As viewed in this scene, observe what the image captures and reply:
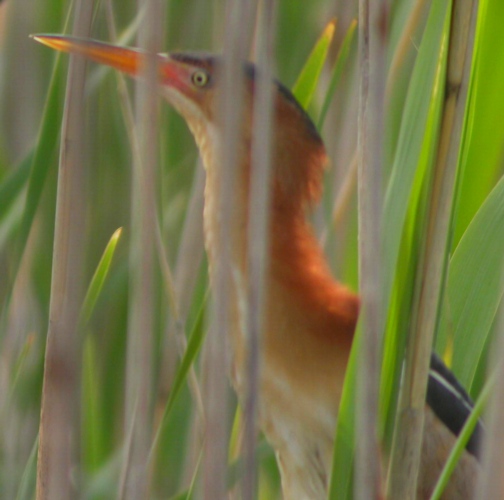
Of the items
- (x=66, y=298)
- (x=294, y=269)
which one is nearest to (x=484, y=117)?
(x=294, y=269)

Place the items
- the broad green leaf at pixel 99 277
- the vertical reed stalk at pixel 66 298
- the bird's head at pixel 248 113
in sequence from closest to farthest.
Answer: the vertical reed stalk at pixel 66 298 < the broad green leaf at pixel 99 277 < the bird's head at pixel 248 113

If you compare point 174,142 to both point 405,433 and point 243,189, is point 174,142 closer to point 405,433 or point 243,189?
point 243,189

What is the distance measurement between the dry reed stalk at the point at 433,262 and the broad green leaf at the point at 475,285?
0.14 meters

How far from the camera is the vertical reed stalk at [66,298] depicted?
29.1 inches

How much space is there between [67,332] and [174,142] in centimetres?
82

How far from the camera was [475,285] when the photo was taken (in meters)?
0.99

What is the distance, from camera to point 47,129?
0.95 m

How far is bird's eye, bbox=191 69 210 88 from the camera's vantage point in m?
1.23

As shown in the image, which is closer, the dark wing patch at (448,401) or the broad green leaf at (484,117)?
the broad green leaf at (484,117)

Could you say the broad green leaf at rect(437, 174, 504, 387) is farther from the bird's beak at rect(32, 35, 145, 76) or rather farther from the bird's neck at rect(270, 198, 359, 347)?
the bird's beak at rect(32, 35, 145, 76)

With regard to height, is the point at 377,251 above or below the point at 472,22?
below

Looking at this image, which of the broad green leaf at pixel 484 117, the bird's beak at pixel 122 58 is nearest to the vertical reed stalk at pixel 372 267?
the broad green leaf at pixel 484 117

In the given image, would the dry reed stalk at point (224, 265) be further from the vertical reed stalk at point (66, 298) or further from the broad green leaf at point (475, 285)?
the broad green leaf at point (475, 285)

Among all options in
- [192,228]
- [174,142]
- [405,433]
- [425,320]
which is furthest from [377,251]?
[174,142]
